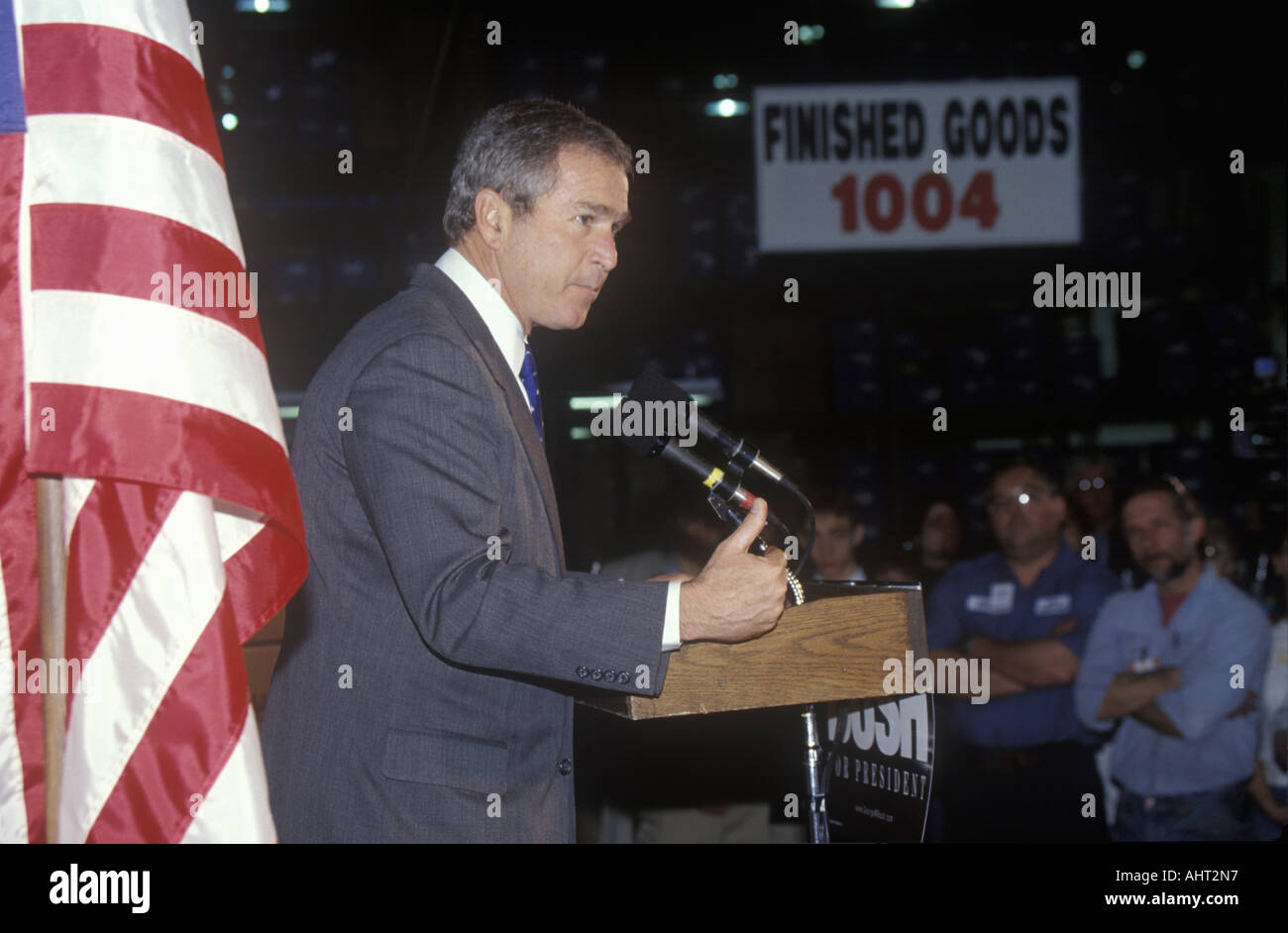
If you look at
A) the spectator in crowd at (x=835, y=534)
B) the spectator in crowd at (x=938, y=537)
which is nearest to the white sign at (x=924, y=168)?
the spectator in crowd at (x=938, y=537)

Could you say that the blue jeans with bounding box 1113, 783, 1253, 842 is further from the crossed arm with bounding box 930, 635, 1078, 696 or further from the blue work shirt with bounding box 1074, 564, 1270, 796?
the crossed arm with bounding box 930, 635, 1078, 696

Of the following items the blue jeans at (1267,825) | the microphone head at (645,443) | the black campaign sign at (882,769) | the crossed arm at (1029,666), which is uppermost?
the microphone head at (645,443)

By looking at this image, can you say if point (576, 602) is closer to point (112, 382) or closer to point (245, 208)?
point (112, 382)

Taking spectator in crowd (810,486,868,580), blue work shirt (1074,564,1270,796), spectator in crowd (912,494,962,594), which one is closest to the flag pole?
blue work shirt (1074,564,1270,796)

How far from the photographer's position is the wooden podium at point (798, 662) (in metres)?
1.62

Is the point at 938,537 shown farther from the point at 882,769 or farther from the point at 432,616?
the point at 432,616

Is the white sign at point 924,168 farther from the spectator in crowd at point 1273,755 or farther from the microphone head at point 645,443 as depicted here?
the microphone head at point 645,443

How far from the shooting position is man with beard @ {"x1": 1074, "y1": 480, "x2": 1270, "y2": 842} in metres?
3.63

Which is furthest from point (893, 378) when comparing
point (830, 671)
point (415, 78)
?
point (830, 671)

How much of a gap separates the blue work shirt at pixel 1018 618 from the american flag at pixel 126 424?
297 cm

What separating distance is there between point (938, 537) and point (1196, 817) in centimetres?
189

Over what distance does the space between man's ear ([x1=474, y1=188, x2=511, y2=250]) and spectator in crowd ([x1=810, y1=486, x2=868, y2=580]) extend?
9.41ft

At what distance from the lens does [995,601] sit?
409cm

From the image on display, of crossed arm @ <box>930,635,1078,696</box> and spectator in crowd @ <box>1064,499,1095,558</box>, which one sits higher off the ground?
spectator in crowd @ <box>1064,499,1095,558</box>
